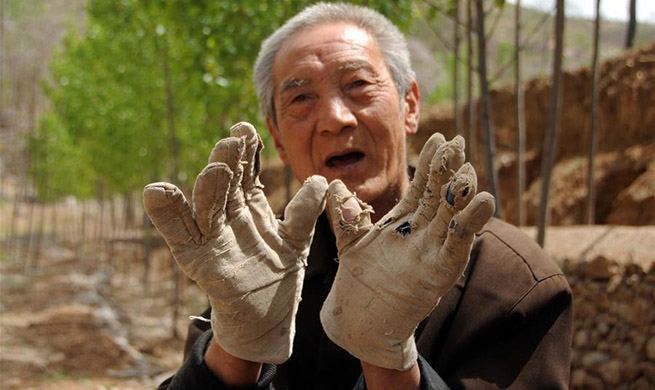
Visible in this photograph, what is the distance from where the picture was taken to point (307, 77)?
77.9 inches

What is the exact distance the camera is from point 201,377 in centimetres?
157

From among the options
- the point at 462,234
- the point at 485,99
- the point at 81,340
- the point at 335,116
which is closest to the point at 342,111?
the point at 335,116

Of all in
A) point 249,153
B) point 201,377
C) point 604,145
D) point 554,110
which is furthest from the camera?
point 604,145

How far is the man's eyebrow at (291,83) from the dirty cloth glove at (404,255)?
2.00ft

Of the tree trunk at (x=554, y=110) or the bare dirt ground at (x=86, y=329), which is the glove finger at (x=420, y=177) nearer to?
the tree trunk at (x=554, y=110)

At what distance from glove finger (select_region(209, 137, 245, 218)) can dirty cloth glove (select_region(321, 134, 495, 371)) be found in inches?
8.3

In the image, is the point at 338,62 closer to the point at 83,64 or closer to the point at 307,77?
the point at 307,77

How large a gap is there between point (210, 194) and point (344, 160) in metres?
0.67

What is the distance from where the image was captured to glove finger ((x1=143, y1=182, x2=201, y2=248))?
1.37 meters

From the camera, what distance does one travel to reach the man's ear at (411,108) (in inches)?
88.4

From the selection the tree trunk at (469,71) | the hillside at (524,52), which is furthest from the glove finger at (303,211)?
the hillside at (524,52)

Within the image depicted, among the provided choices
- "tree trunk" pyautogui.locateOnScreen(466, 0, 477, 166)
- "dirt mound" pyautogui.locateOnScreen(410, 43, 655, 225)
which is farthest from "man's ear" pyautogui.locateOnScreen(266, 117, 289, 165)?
"dirt mound" pyautogui.locateOnScreen(410, 43, 655, 225)

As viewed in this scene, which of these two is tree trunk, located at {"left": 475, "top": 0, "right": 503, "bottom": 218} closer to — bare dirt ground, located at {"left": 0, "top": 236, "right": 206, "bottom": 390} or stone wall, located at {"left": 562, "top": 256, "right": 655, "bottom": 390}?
stone wall, located at {"left": 562, "top": 256, "right": 655, "bottom": 390}

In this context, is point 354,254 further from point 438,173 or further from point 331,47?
point 331,47
